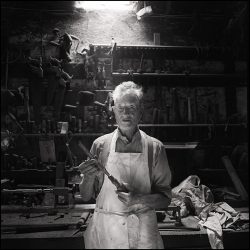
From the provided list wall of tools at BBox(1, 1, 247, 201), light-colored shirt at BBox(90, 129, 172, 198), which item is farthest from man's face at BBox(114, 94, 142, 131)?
wall of tools at BBox(1, 1, 247, 201)

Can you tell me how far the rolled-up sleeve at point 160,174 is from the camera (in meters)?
2.11

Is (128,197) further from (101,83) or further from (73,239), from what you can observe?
(101,83)

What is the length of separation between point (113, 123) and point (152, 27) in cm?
222

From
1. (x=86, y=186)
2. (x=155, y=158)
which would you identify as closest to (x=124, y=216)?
(x=86, y=186)

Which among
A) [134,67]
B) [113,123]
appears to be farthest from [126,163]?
[134,67]

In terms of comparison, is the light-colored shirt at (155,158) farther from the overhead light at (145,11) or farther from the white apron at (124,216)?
the overhead light at (145,11)

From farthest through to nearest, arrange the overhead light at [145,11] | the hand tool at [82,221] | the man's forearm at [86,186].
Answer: the overhead light at [145,11] → the hand tool at [82,221] → the man's forearm at [86,186]

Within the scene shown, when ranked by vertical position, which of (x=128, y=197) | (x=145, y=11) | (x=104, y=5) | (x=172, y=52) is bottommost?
(x=128, y=197)

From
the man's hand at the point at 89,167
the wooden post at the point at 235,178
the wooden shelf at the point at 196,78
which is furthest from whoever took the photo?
the wooden shelf at the point at 196,78

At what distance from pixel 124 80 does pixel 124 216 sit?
367cm

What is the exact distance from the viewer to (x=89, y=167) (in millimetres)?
2012

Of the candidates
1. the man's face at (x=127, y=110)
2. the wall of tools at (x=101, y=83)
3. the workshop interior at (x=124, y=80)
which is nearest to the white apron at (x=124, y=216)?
the man's face at (x=127, y=110)

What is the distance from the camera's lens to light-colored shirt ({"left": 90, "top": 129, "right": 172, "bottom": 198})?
2.12m

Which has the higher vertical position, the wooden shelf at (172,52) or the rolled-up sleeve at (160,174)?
the wooden shelf at (172,52)
